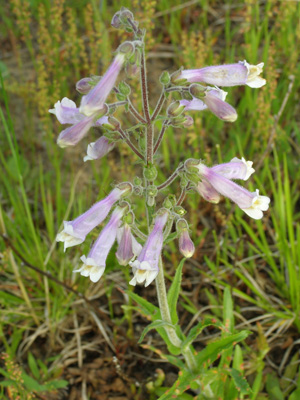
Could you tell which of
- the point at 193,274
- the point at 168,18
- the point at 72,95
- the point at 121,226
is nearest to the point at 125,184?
the point at 121,226

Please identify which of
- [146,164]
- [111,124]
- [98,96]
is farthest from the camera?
[146,164]

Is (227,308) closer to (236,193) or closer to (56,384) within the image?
(236,193)

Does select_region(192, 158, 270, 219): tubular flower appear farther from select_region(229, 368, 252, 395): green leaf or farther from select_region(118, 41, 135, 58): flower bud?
select_region(229, 368, 252, 395): green leaf

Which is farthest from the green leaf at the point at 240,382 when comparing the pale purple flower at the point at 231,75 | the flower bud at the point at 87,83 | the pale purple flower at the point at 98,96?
the flower bud at the point at 87,83

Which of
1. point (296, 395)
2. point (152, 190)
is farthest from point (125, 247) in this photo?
point (296, 395)

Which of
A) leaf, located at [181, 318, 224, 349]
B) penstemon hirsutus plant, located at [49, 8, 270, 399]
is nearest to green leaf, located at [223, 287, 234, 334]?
leaf, located at [181, 318, 224, 349]

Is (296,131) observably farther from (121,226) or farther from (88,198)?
(121,226)
